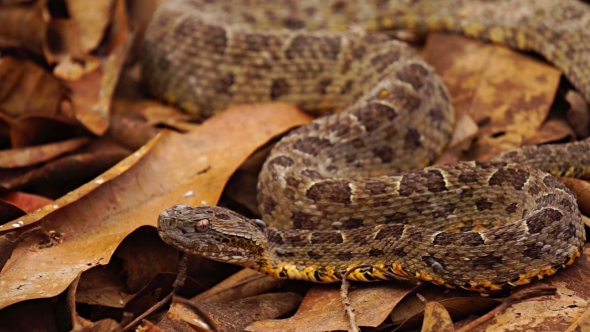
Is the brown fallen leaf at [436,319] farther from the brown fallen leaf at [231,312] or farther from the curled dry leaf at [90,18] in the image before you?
the curled dry leaf at [90,18]

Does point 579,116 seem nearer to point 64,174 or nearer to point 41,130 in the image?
point 64,174

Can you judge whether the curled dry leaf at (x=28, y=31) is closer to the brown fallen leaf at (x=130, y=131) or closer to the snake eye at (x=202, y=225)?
the brown fallen leaf at (x=130, y=131)

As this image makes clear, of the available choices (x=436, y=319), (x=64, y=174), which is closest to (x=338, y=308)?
(x=436, y=319)

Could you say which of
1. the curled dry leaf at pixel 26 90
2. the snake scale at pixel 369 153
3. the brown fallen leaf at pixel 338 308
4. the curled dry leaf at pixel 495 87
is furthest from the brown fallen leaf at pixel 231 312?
the curled dry leaf at pixel 26 90

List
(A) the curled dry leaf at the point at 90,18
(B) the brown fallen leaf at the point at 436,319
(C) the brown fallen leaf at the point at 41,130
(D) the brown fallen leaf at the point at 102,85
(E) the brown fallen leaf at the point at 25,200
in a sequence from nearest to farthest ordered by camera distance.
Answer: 1. (B) the brown fallen leaf at the point at 436,319
2. (E) the brown fallen leaf at the point at 25,200
3. (C) the brown fallen leaf at the point at 41,130
4. (D) the brown fallen leaf at the point at 102,85
5. (A) the curled dry leaf at the point at 90,18

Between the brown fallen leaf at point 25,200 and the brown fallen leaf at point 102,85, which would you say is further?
the brown fallen leaf at point 102,85

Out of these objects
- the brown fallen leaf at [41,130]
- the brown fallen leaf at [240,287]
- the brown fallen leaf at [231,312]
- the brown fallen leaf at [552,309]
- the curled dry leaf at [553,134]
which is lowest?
the brown fallen leaf at [240,287]

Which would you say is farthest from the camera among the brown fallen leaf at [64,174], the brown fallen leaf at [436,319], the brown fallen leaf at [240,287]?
the brown fallen leaf at [64,174]

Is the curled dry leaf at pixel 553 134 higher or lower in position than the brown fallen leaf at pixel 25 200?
higher

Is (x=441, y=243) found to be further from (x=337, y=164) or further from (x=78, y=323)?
(x=78, y=323)
